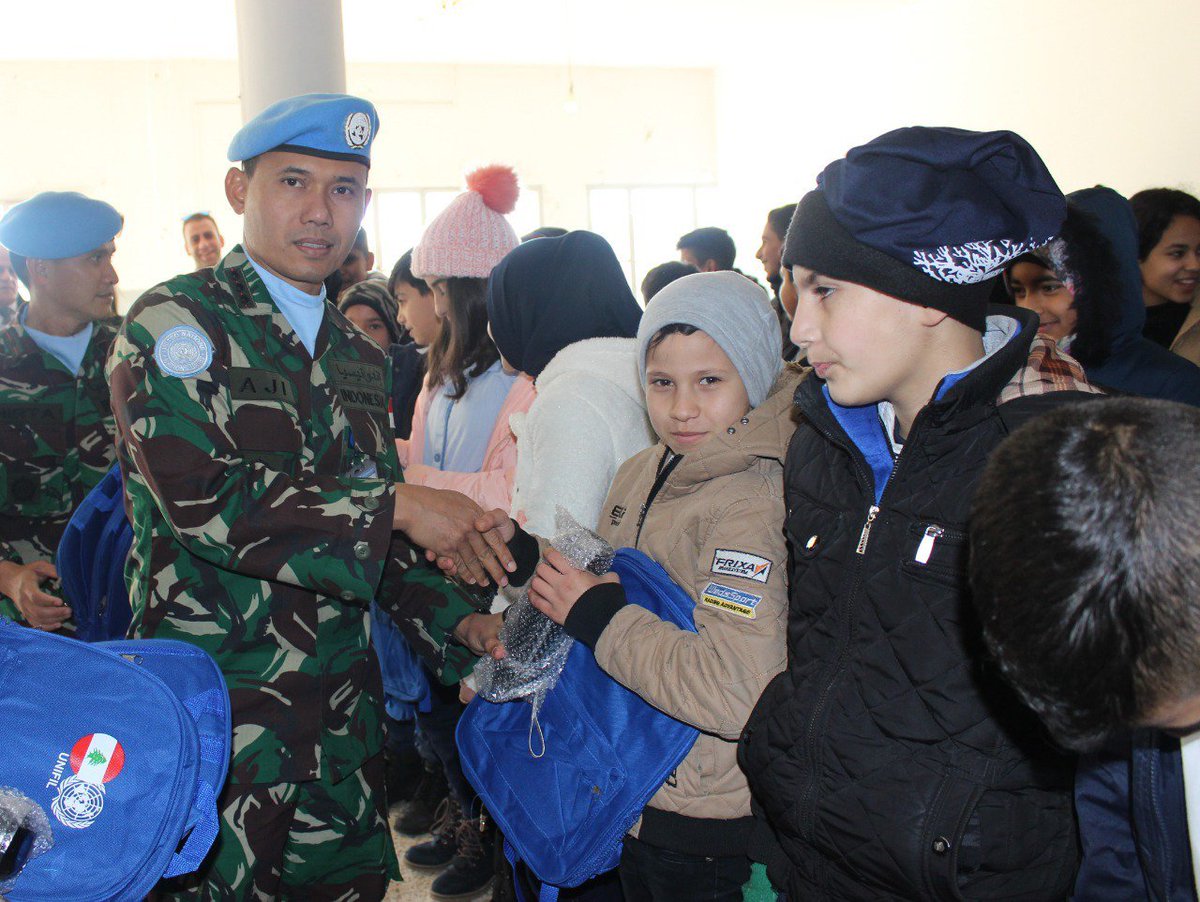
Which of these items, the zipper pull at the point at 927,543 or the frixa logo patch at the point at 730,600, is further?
the frixa logo patch at the point at 730,600

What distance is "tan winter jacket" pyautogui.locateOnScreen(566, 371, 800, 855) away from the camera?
1464 millimetres

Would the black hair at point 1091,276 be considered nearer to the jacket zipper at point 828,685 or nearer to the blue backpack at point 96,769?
the jacket zipper at point 828,685

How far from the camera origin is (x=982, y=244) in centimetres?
120

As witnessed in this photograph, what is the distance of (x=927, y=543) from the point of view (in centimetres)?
120

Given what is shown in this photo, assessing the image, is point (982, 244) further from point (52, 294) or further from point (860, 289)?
point (52, 294)

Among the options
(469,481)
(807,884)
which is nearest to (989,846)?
(807,884)

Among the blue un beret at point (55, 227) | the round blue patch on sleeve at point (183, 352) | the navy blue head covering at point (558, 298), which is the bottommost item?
the round blue patch on sleeve at point (183, 352)

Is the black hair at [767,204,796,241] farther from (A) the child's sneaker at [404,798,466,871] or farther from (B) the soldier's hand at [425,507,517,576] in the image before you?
(B) the soldier's hand at [425,507,517,576]

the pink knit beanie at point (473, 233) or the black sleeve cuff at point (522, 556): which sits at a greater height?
the pink knit beanie at point (473, 233)

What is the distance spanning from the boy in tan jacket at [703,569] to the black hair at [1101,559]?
683 mm

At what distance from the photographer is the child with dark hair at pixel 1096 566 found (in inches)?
28.7

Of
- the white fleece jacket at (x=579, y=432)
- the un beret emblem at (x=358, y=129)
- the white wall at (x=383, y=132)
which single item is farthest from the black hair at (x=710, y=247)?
the white wall at (x=383, y=132)

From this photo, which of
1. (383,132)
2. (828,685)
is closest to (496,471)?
(828,685)

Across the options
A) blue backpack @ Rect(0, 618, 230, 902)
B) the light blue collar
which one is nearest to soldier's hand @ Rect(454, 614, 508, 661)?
blue backpack @ Rect(0, 618, 230, 902)
